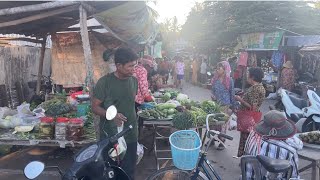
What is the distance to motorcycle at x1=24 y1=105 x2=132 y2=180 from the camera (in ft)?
7.73

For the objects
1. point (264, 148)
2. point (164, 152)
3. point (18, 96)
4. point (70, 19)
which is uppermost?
point (70, 19)

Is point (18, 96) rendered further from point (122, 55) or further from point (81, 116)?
point (122, 55)

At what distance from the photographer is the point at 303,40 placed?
40.2 feet

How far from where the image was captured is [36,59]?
35.2ft

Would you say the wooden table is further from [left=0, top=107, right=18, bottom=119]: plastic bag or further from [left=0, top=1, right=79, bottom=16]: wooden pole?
[left=0, top=107, right=18, bottom=119]: plastic bag

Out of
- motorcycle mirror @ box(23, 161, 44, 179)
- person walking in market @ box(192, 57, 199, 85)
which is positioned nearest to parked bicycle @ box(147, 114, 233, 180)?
motorcycle mirror @ box(23, 161, 44, 179)

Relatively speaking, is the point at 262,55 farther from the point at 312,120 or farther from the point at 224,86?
the point at 224,86

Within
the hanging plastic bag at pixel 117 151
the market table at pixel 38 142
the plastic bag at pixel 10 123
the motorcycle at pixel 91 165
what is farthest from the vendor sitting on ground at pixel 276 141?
the plastic bag at pixel 10 123

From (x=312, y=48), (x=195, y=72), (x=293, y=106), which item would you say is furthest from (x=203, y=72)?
(x=293, y=106)

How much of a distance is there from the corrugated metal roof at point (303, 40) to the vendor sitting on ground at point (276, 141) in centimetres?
945

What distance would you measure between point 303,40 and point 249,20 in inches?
197

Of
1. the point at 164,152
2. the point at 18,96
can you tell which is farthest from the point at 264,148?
the point at 18,96

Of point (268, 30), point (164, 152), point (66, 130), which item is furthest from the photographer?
point (268, 30)

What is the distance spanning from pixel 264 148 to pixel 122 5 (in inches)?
128
